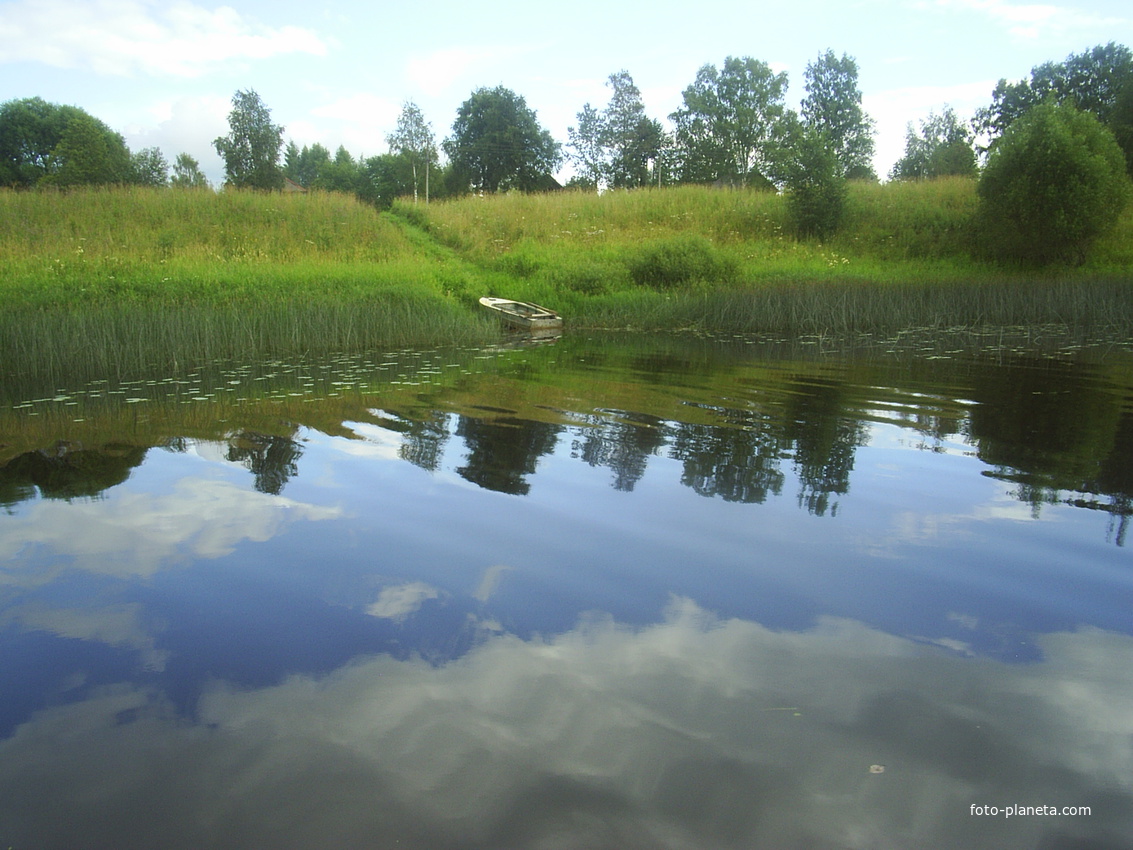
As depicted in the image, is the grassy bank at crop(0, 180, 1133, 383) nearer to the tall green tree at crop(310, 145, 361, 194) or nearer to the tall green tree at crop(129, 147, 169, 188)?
the tall green tree at crop(129, 147, 169, 188)

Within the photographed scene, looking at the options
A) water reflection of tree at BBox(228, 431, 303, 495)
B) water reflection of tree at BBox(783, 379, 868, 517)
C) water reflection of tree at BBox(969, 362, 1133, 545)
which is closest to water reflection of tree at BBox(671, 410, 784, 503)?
water reflection of tree at BBox(783, 379, 868, 517)

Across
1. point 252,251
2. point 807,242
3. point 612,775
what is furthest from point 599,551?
point 807,242

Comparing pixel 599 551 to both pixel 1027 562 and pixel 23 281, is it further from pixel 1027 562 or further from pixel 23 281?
pixel 23 281

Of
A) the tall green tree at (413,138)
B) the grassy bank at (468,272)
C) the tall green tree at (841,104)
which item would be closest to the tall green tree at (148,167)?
the tall green tree at (413,138)

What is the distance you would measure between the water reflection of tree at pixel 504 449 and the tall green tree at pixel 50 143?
46673 mm

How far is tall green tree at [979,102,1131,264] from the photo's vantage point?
21.7m

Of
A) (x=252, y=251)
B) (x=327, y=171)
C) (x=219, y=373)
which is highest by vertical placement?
(x=327, y=171)

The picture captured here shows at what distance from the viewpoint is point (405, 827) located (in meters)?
1.95

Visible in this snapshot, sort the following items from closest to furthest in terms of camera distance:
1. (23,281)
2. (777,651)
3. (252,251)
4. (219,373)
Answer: (777,651) < (219,373) < (23,281) < (252,251)

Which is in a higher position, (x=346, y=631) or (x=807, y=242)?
(x=807, y=242)

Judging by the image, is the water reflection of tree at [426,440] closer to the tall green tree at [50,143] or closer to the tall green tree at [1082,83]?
the tall green tree at [1082,83]

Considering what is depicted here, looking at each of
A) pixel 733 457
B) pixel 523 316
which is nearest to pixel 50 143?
pixel 523 316

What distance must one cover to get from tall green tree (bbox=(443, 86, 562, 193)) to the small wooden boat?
111 feet

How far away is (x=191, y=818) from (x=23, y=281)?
1560 cm
